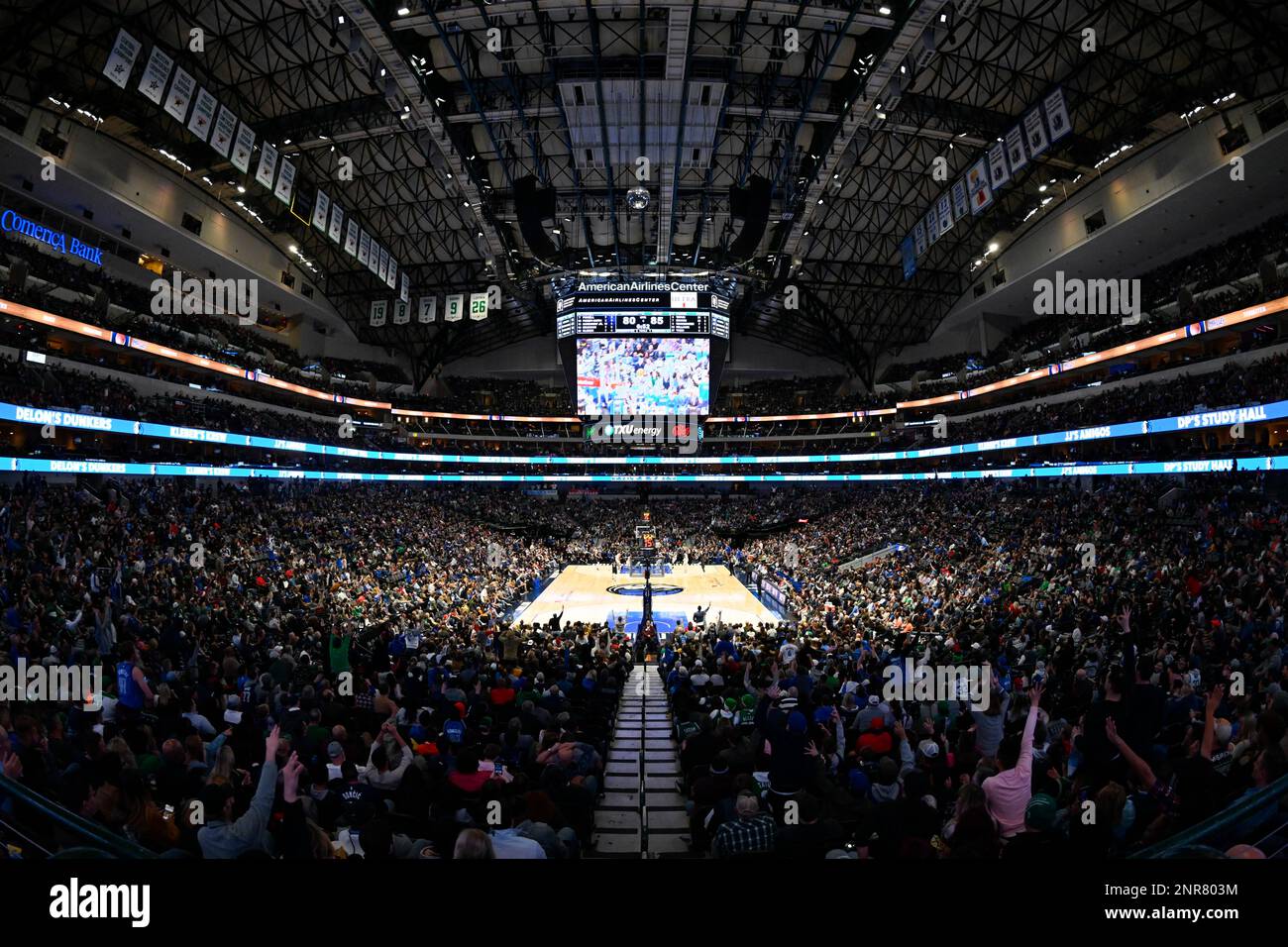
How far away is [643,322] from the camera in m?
37.3

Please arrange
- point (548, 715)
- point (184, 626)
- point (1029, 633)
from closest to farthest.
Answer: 1. point (548, 715)
2. point (184, 626)
3. point (1029, 633)

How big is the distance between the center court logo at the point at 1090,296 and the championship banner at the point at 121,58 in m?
32.3

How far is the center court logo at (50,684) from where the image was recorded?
8.16m

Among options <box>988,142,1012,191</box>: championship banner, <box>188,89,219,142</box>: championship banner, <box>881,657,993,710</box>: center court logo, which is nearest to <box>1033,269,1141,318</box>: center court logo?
<box>988,142,1012,191</box>: championship banner

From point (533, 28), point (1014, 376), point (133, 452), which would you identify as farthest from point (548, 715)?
point (1014, 376)

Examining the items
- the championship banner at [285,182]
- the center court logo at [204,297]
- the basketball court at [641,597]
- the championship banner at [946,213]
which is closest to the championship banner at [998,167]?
the championship banner at [946,213]

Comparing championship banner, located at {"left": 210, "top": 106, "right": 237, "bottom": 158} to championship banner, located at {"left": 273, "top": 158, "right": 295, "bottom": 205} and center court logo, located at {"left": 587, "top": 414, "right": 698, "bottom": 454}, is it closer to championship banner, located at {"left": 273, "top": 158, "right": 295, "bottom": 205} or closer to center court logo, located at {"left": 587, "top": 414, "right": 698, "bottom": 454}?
championship banner, located at {"left": 273, "top": 158, "right": 295, "bottom": 205}

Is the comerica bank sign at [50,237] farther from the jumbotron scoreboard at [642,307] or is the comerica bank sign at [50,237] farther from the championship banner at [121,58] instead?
the jumbotron scoreboard at [642,307]

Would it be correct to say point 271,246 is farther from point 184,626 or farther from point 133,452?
point 184,626

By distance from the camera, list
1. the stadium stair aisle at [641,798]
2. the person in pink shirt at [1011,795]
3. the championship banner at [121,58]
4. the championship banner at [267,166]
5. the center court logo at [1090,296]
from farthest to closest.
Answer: the center court logo at [1090,296]
the championship banner at [267,166]
the championship banner at [121,58]
the stadium stair aisle at [641,798]
the person in pink shirt at [1011,795]

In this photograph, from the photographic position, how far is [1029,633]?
1477cm

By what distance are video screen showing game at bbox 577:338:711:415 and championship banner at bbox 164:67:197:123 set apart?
22.1 meters
